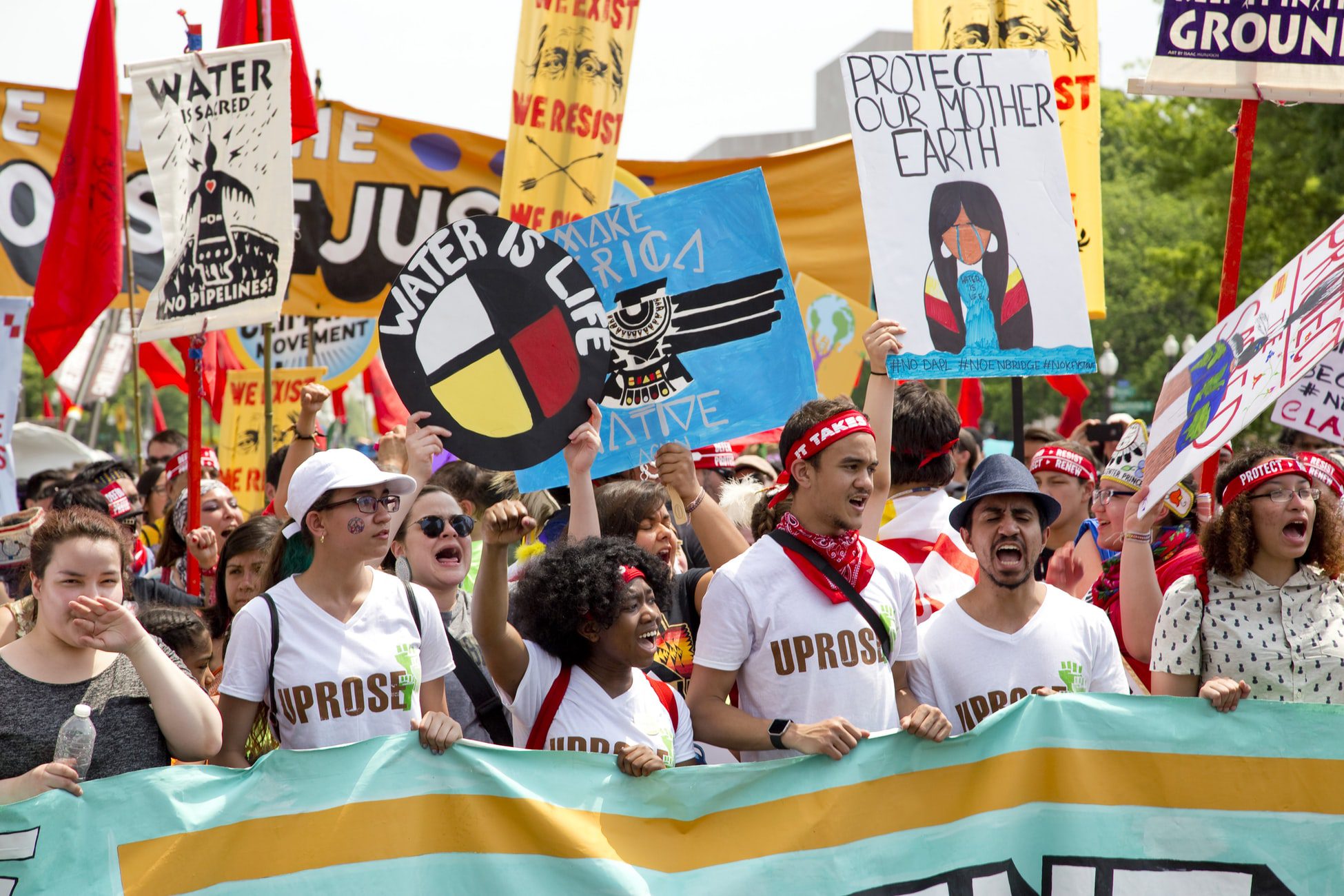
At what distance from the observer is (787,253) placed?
9.48m

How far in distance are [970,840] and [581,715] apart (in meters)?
1.06

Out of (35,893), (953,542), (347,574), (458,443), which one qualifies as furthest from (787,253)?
(35,893)

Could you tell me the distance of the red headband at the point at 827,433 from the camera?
377cm

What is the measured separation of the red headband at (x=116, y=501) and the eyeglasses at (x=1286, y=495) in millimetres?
5010

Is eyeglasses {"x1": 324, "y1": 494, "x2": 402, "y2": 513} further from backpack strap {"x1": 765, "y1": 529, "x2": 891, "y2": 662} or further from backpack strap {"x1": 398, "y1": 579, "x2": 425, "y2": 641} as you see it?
backpack strap {"x1": 765, "y1": 529, "x2": 891, "y2": 662}

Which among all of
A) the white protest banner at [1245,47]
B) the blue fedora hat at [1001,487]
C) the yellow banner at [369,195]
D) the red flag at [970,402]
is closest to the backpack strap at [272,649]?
the blue fedora hat at [1001,487]

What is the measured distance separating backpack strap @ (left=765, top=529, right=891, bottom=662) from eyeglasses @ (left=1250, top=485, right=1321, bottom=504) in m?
1.16

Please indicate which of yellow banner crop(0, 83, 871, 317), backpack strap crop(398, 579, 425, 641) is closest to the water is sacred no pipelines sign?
backpack strap crop(398, 579, 425, 641)

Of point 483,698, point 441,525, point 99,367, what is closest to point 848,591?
point 483,698

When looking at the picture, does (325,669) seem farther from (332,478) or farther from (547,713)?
(547,713)

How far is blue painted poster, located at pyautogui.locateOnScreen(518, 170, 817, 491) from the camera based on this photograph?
15.0ft

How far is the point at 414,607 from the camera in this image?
361 cm

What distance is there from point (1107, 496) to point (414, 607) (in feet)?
8.96

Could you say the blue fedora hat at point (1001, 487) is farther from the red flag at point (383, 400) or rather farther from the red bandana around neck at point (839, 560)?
the red flag at point (383, 400)
